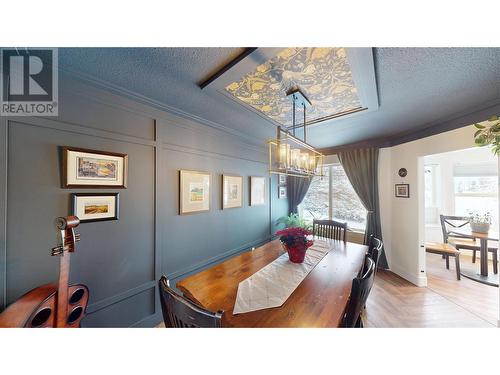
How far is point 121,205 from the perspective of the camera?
1567mm

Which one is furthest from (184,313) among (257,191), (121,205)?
(257,191)

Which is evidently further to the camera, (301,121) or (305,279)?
(301,121)

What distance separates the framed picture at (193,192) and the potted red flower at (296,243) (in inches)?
43.0

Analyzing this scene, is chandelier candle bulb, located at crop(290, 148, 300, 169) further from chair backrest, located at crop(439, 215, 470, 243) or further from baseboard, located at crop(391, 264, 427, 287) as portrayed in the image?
chair backrest, located at crop(439, 215, 470, 243)

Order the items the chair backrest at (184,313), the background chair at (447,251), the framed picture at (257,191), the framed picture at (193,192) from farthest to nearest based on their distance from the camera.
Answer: the framed picture at (257,191)
the background chair at (447,251)
the framed picture at (193,192)
the chair backrest at (184,313)

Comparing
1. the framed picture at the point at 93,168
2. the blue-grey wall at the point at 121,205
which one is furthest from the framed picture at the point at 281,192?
the framed picture at the point at 93,168

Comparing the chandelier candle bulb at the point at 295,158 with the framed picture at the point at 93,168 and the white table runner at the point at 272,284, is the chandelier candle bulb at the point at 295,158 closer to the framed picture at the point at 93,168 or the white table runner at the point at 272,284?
the white table runner at the point at 272,284

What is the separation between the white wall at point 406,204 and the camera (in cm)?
239
